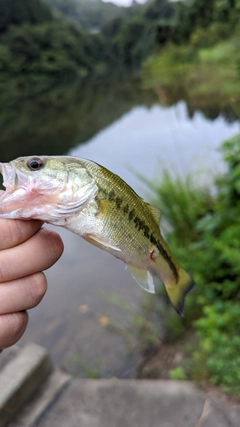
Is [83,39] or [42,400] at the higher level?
[42,400]

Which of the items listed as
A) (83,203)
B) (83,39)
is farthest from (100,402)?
(83,39)

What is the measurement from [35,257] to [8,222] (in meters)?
0.17

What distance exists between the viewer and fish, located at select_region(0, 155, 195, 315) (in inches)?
48.1

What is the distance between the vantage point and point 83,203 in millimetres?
1317

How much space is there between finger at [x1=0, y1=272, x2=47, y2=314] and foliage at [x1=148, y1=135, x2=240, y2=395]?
6.36 ft

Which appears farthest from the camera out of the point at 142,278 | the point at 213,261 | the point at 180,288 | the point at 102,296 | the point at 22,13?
the point at 22,13

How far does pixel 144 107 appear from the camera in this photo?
20828mm

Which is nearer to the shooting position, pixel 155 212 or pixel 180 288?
pixel 155 212

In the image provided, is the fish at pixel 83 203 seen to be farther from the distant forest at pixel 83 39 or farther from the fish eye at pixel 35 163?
the distant forest at pixel 83 39

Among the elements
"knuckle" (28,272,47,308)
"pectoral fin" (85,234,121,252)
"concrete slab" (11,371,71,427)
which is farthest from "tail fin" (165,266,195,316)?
"concrete slab" (11,371,71,427)

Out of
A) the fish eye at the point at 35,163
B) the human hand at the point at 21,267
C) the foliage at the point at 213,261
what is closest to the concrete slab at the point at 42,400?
the foliage at the point at 213,261

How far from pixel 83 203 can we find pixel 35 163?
0.23m

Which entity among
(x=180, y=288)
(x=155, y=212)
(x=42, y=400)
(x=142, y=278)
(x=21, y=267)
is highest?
(x=155, y=212)

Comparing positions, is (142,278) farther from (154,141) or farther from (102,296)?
(154,141)
